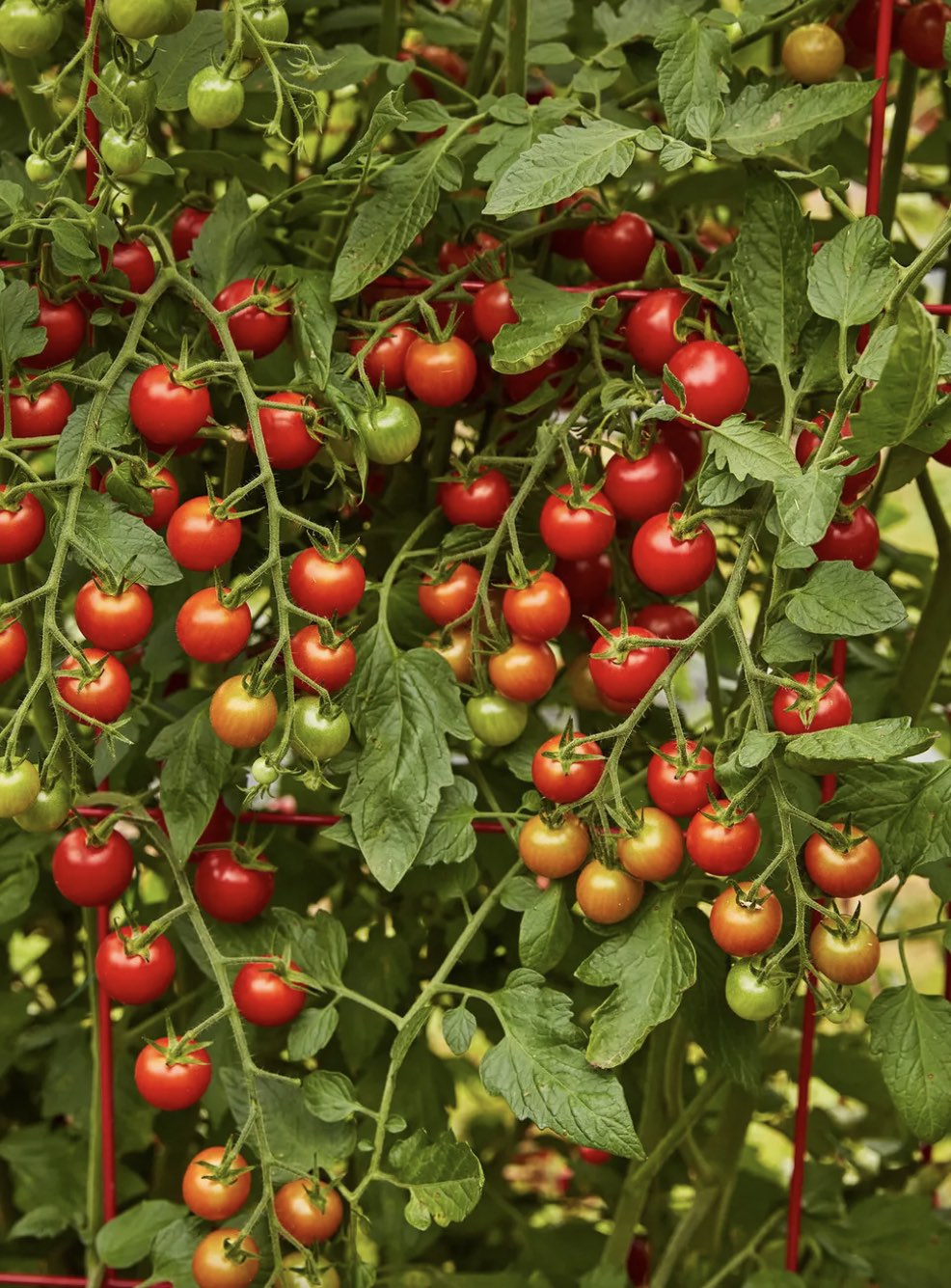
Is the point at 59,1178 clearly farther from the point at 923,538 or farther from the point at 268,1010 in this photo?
the point at 923,538

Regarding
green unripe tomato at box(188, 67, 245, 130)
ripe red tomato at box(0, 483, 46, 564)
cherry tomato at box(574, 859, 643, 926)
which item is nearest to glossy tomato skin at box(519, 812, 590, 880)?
cherry tomato at box(574, 859, 643, 926)

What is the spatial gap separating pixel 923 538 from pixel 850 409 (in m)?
2.43

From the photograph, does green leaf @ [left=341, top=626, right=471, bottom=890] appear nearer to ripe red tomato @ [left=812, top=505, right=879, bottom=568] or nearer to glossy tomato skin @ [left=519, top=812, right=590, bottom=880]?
glossy tomato skin @ [left=519, top=812, right=590, bottom=880]

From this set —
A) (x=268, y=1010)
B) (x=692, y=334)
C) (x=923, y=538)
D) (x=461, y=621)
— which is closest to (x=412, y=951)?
(x=268, y=1010)

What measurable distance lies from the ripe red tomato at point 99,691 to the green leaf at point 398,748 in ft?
0.52

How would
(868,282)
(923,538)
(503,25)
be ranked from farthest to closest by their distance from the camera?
(923,538), (503,25), (868,282)

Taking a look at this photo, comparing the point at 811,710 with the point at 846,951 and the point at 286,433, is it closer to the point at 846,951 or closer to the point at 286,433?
the point at 846,951

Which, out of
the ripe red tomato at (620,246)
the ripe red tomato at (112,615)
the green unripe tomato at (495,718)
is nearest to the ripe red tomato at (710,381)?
the ripe red tomato at (620,246)

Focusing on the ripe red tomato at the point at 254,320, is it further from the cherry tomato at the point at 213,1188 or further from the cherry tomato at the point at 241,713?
the cherry tomato at the point at 213,1188

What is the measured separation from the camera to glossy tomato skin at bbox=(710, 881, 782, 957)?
31.0 inches

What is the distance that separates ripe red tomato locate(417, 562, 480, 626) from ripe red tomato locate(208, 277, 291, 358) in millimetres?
192

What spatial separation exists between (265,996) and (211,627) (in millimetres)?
278

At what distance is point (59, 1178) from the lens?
1.23 meters

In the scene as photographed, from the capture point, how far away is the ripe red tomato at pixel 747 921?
31.0 inches
